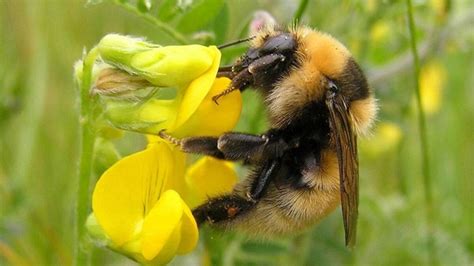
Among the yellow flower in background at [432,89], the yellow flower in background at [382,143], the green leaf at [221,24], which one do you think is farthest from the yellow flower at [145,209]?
the yellow flower in background at [432,89]

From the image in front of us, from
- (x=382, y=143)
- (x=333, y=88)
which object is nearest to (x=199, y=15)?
(x=333, y=88)

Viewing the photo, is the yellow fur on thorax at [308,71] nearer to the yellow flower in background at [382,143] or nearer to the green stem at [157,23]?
the green stem at [157,23]

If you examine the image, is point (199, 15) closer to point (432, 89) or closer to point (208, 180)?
point (208, 180)

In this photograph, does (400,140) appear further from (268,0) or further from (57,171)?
(57,171)

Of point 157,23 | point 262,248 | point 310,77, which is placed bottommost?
point 262,248

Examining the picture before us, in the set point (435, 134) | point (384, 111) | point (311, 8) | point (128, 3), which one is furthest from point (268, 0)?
point (435, 134)

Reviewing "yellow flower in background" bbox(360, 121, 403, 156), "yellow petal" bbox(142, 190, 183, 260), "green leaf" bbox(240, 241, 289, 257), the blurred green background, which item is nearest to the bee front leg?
"yellow petal" bbox(142, 190, 183, 260)
